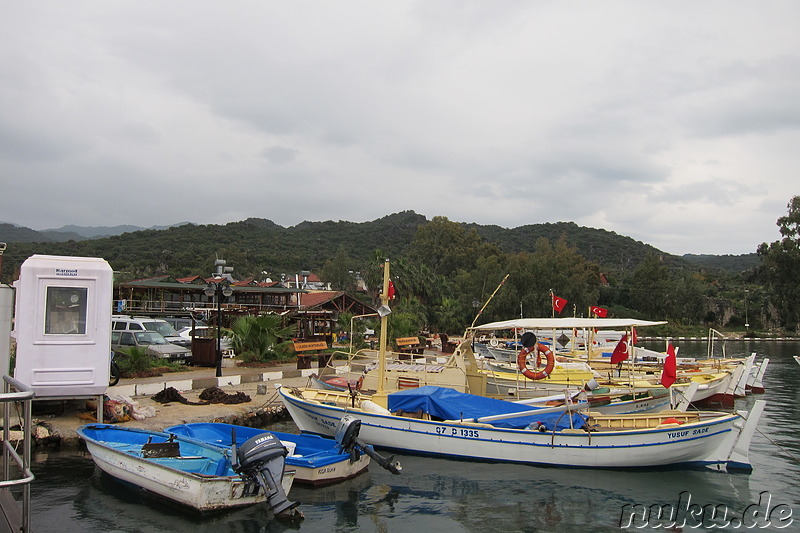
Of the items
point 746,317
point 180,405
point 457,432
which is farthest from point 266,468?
point 746,317

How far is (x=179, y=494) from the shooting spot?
35.2ft

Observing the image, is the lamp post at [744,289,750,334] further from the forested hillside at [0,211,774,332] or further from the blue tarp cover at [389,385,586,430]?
the blue tarp cover at [389,385,586,430]

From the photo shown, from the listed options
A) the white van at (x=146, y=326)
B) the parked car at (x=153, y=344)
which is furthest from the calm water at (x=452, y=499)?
the white van at (x=146, y=326)

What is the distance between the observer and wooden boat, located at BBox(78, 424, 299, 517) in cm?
1036

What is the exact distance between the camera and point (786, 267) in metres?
70.0

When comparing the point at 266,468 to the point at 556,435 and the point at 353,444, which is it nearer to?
the point at 353,444

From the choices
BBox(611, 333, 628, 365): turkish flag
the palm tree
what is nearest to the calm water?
BBox(611, 333, 628, 365): turkish flag

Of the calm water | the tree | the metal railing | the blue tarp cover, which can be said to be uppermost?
the tree

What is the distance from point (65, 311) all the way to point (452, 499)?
30.7ft

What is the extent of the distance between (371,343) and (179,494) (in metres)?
27.1

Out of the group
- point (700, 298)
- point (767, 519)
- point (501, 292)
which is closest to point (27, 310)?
point (767, 519)

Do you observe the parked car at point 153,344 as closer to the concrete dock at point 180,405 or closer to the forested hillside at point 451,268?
the concrete dock at point 180,405

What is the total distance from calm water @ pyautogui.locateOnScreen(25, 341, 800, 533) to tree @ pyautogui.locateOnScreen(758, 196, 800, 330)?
64100 millimetres

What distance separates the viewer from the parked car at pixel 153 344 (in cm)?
2517
